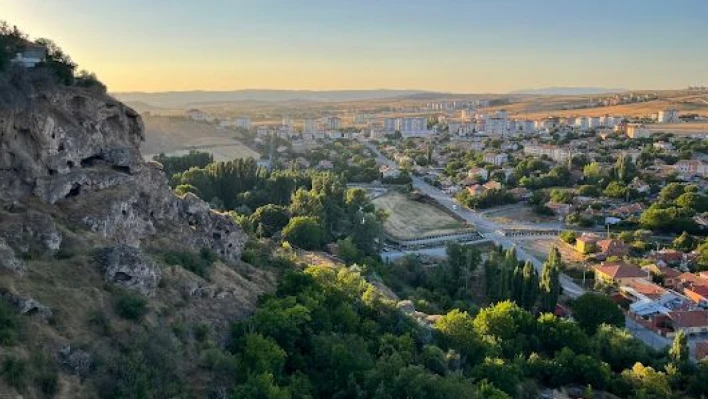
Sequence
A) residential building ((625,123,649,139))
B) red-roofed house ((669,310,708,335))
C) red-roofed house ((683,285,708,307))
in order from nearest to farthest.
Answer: red-roofed house ((669,310,708,335))
red-roofed house ((683,285,708,307))
residential building ((625,123,649,139))

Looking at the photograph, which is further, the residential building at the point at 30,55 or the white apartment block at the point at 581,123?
the white apartment block at the point at 581,123

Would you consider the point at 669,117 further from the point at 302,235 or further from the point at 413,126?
the point at 302,235

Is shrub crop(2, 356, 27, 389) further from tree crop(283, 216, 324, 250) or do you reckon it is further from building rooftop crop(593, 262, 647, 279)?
building rooftop crop(593, 262, 647, 279)

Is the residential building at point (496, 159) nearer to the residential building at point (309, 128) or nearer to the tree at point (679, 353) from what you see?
the residential building at point (309, 128)

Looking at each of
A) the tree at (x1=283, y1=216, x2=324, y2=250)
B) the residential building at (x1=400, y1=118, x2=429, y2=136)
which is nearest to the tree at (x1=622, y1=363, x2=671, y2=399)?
the tree at (x1=283, y1=216, x2=324, y2=250)

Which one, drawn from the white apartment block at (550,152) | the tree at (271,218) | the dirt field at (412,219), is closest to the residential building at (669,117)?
the white apartment block at (550,152)

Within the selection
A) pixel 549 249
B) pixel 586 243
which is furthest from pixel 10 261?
pixel 586 243
